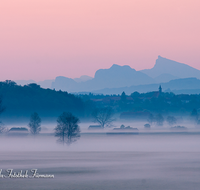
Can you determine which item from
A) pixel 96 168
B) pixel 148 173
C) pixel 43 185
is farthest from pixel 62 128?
pixel 43 185

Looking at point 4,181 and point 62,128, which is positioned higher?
point 62,128

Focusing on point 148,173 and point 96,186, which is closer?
point 96,186

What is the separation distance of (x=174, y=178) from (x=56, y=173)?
1790cm

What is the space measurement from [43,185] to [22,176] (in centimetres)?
831

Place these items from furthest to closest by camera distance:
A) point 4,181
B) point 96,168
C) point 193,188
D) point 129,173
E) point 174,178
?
point 96,168
point 129,173
point 174,178
point 4,181
point 193,188

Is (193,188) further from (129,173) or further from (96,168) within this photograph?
(96,168)

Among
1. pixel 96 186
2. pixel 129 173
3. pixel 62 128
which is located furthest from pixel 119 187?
pixel 62 128

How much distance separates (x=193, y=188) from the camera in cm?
5156

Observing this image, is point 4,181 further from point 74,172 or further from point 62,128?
point 62,128

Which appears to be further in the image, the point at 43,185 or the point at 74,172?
the point at 74,172

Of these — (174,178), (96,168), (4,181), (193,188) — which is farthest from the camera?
(96,168)

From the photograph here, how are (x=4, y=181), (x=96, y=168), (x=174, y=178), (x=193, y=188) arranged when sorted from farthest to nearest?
(x=96, y=168), (x=174, y=178), (x=4, y=181), (x=193, y=188)

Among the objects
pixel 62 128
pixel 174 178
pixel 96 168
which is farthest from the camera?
pixel 62 128

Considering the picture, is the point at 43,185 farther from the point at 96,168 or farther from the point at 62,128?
the point at 62,128
